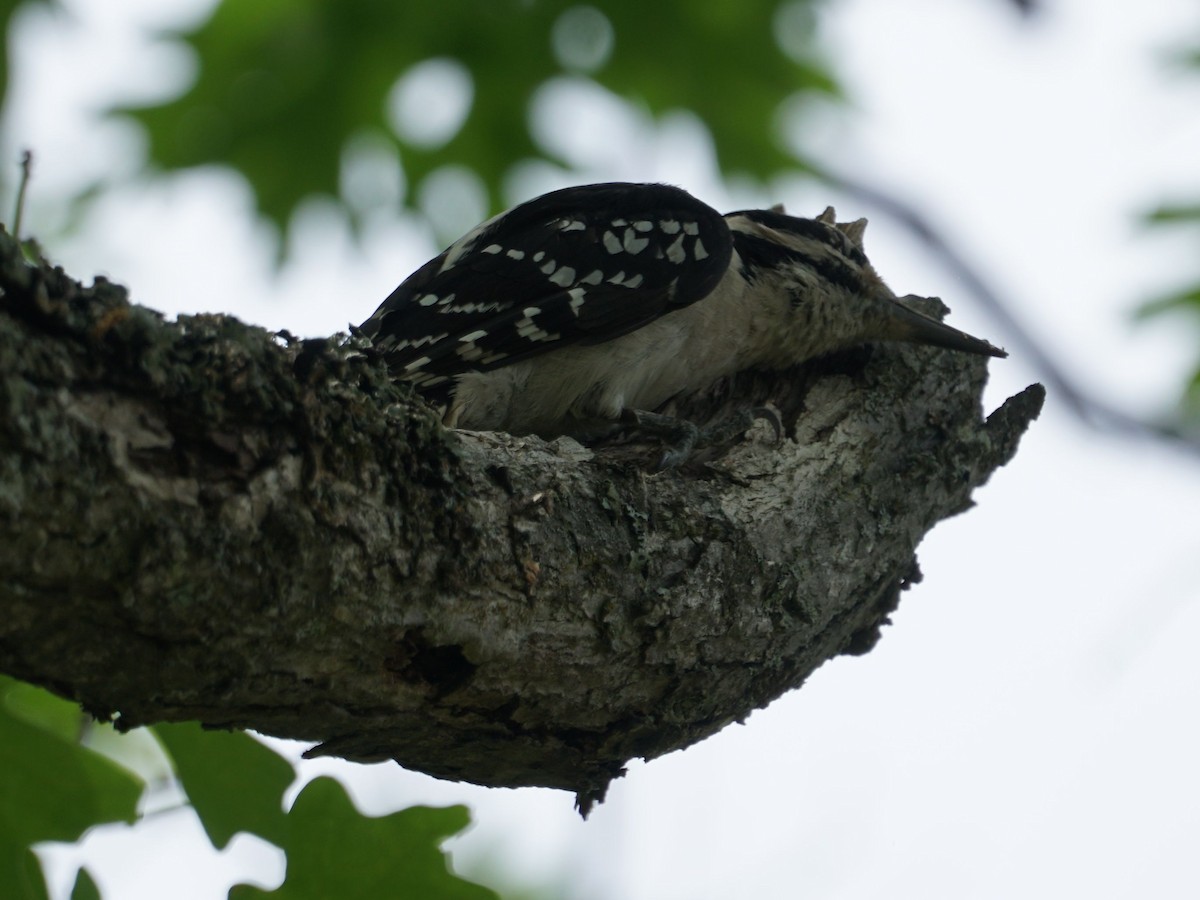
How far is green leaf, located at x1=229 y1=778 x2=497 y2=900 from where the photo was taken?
7.50 ft

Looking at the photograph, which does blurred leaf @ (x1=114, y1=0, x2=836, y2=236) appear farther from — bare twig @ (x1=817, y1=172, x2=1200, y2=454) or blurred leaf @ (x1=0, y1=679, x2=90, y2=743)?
blurred leaf @ (x1=0, y1=679, x2=90, y2=743)

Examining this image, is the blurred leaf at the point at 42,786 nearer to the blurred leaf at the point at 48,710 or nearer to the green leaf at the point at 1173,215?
the blurred leaf at the point at 48,710

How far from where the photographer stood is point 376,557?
215 cm

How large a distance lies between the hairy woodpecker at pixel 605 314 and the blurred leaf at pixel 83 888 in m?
1.75

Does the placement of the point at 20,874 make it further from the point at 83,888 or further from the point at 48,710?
the point at 48,710

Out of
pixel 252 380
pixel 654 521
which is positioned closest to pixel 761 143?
pixel 654 521

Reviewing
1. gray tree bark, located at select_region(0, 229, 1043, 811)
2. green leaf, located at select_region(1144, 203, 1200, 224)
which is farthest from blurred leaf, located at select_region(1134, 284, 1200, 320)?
gray tree bark, located at select_region(0, 229, 1043, 811)

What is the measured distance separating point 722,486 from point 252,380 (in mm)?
1433

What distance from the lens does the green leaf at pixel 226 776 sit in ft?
7.82

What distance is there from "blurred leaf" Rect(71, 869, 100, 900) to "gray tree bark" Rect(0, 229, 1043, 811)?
311 millimetres

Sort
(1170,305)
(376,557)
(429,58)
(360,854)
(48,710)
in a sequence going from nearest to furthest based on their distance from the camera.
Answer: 1. (376,557)
2. (360,854)
3. (48,710)
4. (1170,305)
5. (429,58)

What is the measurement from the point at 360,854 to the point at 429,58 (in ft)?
13.3

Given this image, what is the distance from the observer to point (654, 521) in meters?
2.76

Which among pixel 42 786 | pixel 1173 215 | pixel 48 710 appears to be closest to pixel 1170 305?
pixel 1173 215
